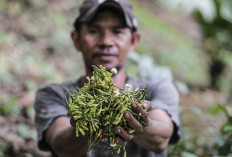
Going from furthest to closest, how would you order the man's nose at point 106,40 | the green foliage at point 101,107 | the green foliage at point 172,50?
the green foliage at point 172,50, the man's nose at point 106,40, the green foliage at point 101,107

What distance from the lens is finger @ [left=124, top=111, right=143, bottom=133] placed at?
4.39 ft

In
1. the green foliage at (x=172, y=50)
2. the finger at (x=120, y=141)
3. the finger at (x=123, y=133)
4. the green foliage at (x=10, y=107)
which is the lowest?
the green foliage at (x=172, y=50)

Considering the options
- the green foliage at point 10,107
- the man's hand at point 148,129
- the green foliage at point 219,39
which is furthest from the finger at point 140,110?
the green foliage at point 219,39

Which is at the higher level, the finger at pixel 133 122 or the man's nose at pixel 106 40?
the man's nose at pixel 106 40

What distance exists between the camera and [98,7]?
7.66 feet

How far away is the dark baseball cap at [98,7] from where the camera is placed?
7.64 ft

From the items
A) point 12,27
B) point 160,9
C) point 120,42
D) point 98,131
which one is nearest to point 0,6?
point 12,27

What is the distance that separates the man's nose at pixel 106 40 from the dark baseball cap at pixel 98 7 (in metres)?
0.15

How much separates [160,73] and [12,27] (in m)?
3.32

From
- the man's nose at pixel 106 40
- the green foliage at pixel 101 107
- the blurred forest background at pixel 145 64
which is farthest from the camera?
the blurred forest background at pixel 145 64

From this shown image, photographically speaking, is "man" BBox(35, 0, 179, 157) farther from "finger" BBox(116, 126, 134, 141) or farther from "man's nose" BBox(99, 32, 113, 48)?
"finger" BBox(116, 126, 134, 141)

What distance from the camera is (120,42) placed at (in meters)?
2.34

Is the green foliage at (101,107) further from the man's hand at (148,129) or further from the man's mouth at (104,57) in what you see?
the man's mouth at (104,57)

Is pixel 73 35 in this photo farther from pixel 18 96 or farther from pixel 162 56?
pixel 162 56
